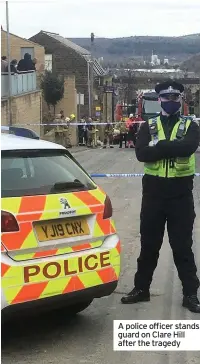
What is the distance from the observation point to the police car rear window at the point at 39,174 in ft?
14.7

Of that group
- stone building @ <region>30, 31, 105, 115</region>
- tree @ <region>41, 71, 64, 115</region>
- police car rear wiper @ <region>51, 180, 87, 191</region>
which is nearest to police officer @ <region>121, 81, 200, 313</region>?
police car rear wiper @ <region>51, 180, 87, 191</region>

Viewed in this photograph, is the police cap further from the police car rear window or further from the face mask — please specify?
the police car rear window

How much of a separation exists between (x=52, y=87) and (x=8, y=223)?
135ft

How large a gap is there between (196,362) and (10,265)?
4.95 ft

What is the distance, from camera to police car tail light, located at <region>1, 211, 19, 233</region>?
415cm

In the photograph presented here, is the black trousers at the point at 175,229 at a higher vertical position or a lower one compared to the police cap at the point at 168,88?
lower

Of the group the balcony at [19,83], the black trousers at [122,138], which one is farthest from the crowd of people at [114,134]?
the balcony at [19,83]

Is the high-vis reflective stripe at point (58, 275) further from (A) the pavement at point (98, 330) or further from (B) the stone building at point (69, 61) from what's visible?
(B) the stone building at point (69, 61)

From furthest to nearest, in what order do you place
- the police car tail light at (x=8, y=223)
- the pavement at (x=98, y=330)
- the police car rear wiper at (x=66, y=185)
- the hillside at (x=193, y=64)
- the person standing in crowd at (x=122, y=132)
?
the hillside at (x=193, y=64) < the person standing in crowd at (x=122, y=132) < the police car rear wiper at (x=66, y=185) < the pavement at (x=98, y=330) < the police car tail light at (x=8, y=223)

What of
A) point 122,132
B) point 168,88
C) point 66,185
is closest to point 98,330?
point 66,185

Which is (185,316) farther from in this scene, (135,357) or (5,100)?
(5,100)

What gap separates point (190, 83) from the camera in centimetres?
6316

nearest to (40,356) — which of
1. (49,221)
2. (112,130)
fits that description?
(49,221)

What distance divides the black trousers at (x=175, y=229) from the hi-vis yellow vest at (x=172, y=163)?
0.23 meters
